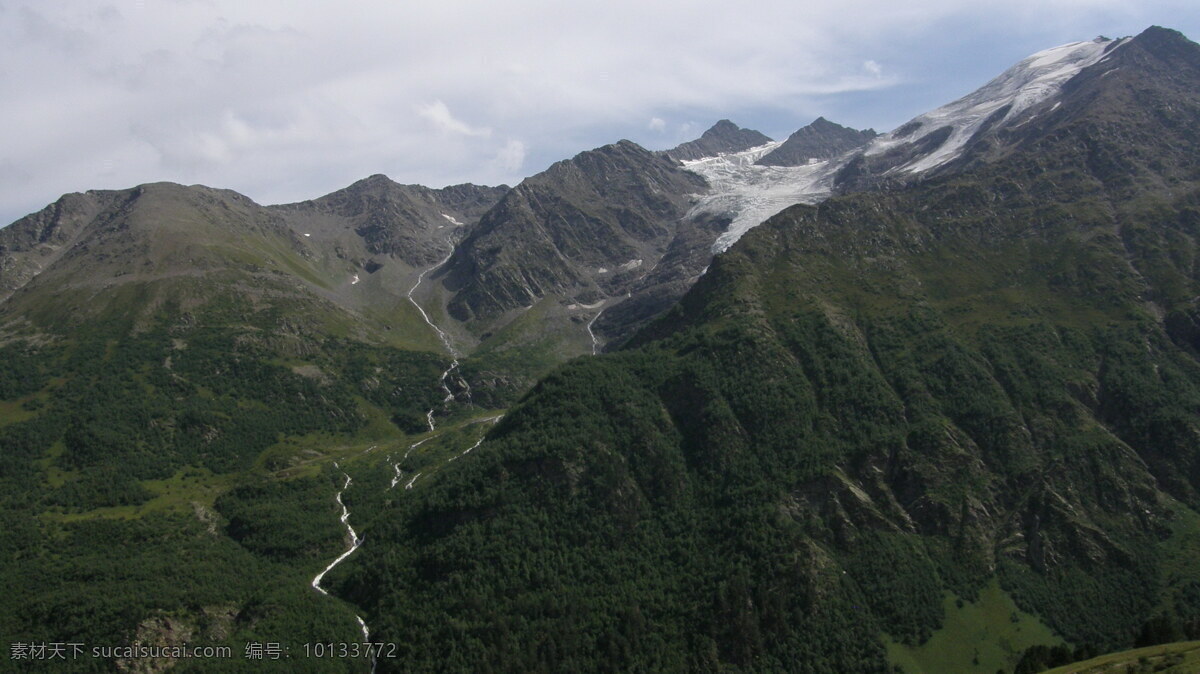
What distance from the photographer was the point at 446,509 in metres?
197

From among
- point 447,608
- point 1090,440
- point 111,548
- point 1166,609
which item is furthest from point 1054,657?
point 111,548

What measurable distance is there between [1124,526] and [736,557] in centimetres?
9713

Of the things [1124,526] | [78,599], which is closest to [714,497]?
[1124,526]

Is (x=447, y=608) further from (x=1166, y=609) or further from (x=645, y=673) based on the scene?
(x=1166, y=609)

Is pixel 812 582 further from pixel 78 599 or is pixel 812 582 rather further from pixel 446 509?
pixel 78 599

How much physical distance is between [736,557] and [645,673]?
119 feet

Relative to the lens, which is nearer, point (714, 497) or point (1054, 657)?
point (1054, 657)

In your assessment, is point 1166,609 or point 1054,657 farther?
point 1166,609

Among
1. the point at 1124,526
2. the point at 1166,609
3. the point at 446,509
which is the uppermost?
the point at 446,509

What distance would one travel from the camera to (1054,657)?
461ft

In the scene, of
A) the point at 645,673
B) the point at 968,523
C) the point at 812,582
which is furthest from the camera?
the point at 968,523

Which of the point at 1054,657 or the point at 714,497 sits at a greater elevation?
the point at 714,497

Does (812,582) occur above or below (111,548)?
below

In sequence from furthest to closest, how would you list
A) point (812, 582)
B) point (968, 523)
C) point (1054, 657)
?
1. point (968, 523)
2. point (812, 582)
3. point (1054, 657)
